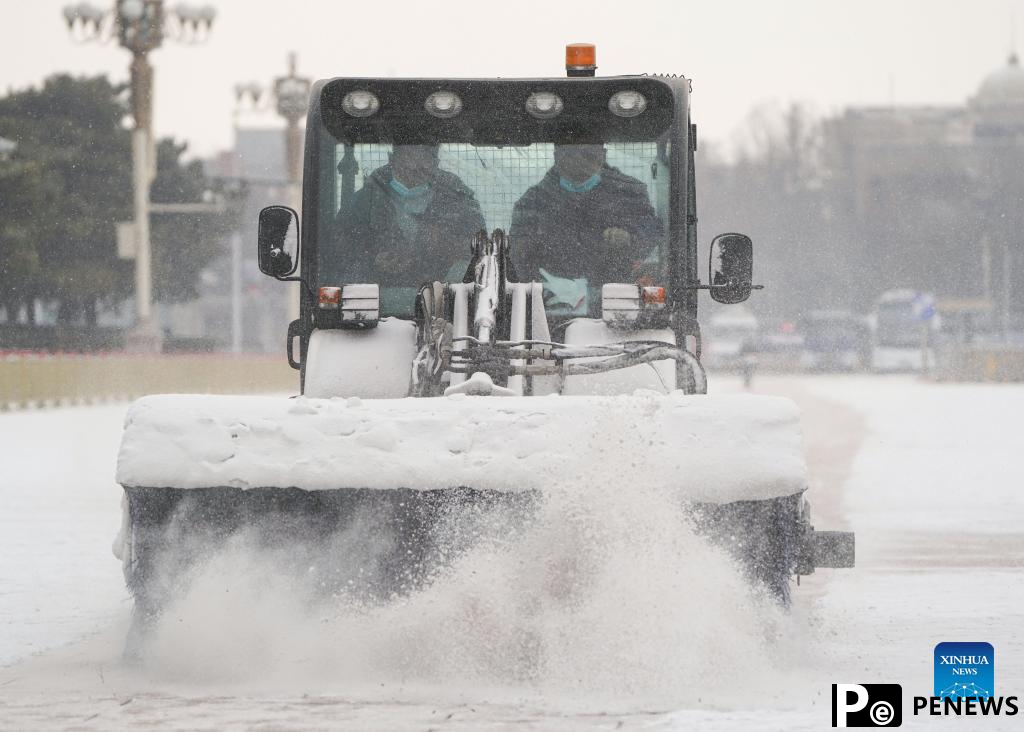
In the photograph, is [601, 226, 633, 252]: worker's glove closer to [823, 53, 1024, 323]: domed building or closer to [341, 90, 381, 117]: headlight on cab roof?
[341, 90, 381, 117]: headlight on cab roof

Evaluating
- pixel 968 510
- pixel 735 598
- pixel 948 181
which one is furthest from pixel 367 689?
pixel 948 181

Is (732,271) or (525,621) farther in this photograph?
(732,271)

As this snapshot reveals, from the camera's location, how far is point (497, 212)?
920 cm

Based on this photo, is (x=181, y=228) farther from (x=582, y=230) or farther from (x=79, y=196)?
(x=582, y=230)

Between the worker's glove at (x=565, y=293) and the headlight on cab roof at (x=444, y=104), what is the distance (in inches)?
30.4

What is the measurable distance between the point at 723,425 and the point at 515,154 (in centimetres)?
239

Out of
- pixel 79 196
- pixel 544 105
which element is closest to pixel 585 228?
pixel 544 105

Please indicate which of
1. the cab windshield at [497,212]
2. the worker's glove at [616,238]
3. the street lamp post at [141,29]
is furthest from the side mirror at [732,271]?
the street lamp post at [141,29]

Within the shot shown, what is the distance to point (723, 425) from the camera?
7.22 metres

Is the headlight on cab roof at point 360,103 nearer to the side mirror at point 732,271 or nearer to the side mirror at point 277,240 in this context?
the side mirror at point 277,240

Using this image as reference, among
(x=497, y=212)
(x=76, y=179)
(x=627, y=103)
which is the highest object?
(x=76, y=179)

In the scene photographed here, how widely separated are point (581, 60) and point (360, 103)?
3.25 ft

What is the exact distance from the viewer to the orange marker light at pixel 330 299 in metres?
9.05

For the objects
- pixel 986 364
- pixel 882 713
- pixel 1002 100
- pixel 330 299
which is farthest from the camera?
pixel 1002 100
